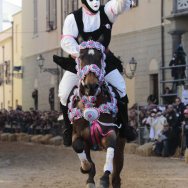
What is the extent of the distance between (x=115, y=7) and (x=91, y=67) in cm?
125

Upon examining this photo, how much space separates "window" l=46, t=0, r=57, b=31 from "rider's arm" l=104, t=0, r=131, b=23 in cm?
3695

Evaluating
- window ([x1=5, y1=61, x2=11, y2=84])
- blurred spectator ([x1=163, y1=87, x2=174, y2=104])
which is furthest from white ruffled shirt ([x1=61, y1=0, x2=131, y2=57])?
window ([x1=5, y1=61, x2=11, y2=84])

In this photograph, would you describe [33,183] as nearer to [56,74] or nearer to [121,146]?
[121,146]

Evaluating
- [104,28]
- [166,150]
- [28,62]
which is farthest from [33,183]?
[28,62]

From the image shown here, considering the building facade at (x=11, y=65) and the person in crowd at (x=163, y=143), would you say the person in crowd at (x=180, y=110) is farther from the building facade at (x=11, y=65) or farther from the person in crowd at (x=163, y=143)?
the building facade at (x=11, y=65)

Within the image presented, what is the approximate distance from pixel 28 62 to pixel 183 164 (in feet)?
118

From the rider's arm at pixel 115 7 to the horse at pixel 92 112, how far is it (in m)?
0.70

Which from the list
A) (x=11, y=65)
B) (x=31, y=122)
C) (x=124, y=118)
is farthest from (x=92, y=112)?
(x=11, y=65)

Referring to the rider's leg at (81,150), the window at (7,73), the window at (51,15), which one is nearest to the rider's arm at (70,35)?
the rider's leg at (81,150)

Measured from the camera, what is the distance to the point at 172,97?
27.5 meters

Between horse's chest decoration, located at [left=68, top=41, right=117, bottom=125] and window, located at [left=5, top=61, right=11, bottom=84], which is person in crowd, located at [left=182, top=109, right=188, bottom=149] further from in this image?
window, located at [left=5, top=61, right=11, bottom=84]

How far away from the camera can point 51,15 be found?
47.9m

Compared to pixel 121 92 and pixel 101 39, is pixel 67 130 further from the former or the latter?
Result: pixel 101 39

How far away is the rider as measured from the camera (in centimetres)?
1013
